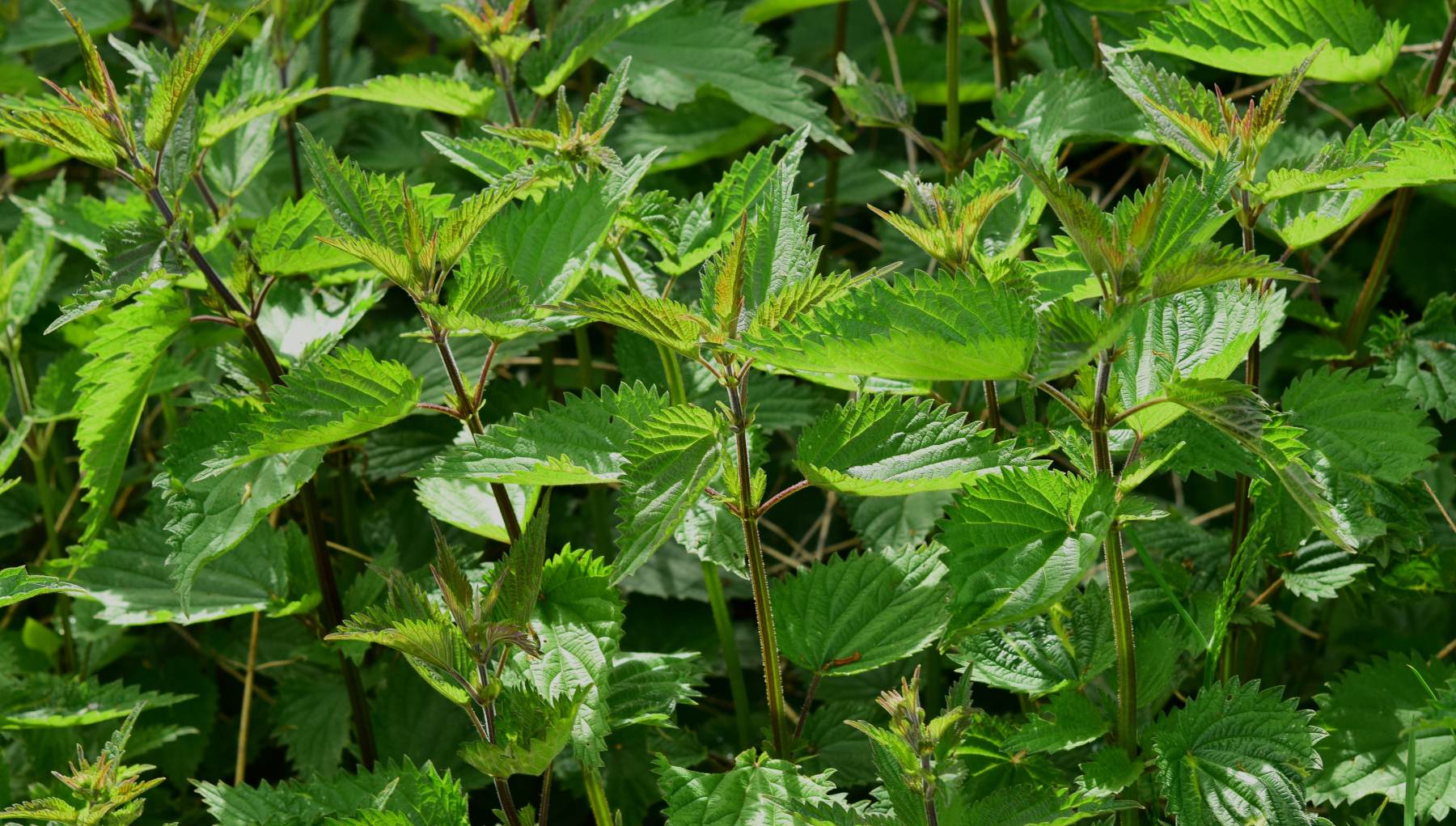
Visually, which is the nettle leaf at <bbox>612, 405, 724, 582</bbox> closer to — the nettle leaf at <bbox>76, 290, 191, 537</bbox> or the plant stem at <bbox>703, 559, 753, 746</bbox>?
the plant stem at <bbox>703, 559, 753, 746</bbox>

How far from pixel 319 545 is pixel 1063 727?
2.80ft

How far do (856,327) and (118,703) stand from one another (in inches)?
41.6

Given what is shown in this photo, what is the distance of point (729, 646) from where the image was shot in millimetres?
1455

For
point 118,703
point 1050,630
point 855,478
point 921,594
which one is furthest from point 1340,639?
point 118,703

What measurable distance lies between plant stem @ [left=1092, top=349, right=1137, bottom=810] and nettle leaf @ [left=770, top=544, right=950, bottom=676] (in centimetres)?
15

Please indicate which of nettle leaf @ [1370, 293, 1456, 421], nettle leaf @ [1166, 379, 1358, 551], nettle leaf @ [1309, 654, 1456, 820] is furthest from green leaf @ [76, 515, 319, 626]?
nettle leaf @ [1370, 293, 1456, 421]

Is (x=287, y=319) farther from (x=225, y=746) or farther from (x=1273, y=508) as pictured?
(x=1273, y=508)

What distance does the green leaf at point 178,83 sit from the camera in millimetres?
1249

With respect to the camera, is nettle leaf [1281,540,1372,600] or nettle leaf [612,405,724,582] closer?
nettle leaf [612,405,724,582]

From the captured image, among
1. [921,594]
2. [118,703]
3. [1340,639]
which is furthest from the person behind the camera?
[1340,639]

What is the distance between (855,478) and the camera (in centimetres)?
106

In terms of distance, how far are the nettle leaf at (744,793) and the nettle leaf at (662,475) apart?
0.25 metres

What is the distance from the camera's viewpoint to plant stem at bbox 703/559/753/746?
1.42m

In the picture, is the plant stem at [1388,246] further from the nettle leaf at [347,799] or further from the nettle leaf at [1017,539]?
the nettle leaf at [347,799]
